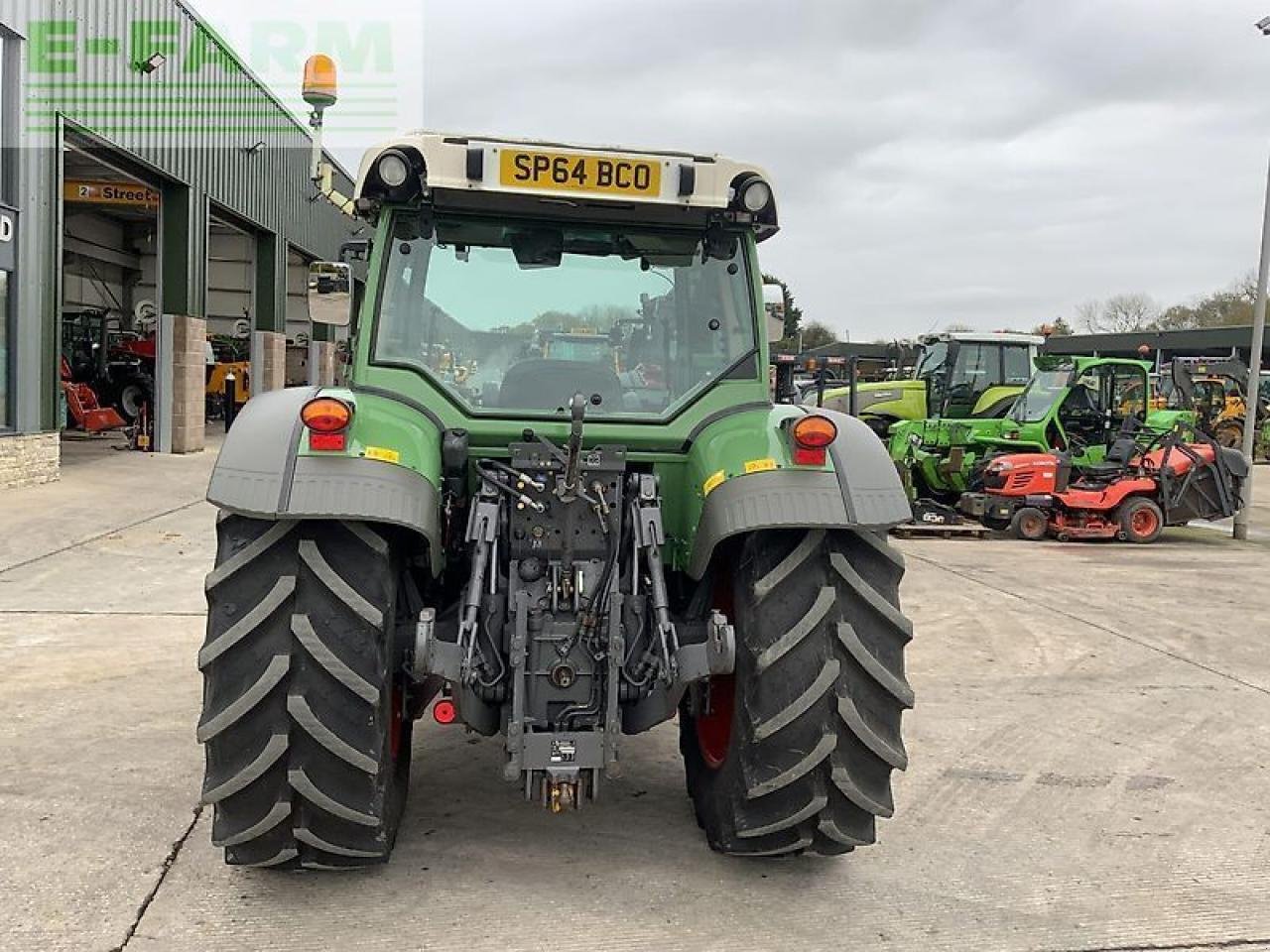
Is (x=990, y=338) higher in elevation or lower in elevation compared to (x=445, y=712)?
higher

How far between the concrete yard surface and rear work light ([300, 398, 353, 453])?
4.53ft

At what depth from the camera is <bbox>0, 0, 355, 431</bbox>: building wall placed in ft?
42.9

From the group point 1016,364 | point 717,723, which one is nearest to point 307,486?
point 717,723

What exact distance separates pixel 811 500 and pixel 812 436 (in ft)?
0.64

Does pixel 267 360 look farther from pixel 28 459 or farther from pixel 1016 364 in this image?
pixel 1016 364

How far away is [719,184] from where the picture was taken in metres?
3.95

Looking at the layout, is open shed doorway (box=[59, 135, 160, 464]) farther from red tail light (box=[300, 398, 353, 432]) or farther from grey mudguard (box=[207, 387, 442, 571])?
red tail light (box=[300, 398, 353, 432])

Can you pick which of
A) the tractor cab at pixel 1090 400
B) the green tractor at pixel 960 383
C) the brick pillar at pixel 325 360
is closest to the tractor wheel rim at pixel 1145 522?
the tractor cab at pixel 1090 400

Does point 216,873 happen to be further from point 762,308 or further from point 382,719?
point 762,308

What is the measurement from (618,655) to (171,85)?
55.1 ft

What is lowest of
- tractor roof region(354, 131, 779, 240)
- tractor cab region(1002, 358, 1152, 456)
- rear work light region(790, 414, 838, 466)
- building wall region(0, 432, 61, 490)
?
building wall region(0, 432, 61, 490)

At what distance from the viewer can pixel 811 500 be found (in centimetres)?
339

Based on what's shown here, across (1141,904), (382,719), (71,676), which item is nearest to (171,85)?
(71,676)

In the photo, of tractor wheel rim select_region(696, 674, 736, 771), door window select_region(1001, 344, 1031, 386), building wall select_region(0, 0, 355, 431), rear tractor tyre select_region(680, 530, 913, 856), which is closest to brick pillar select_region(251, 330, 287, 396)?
building wall select_region(0, 0, 355, 431)
